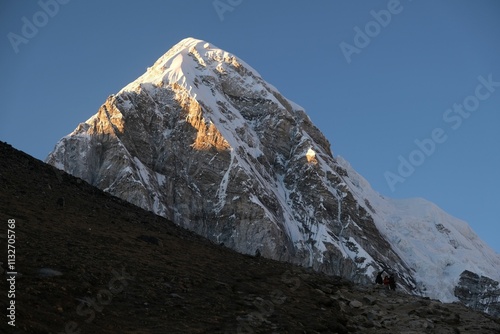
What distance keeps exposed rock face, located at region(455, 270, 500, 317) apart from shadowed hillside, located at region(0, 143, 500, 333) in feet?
406

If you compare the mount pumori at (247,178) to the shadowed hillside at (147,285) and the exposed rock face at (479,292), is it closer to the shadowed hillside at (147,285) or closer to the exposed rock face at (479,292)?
the exposed rock face at (479,292)

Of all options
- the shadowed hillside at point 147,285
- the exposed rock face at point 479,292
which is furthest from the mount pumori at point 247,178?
the shadowed hillside at point 147,285

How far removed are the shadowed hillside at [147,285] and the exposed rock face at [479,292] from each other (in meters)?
124

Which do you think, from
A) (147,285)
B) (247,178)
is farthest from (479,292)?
(147,285)

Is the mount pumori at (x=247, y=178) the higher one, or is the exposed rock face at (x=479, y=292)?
the mount pumori at (x=247, y=178)

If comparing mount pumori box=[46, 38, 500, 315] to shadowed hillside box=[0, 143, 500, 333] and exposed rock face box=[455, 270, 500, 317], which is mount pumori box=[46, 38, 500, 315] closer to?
exposed rock face box=[455, 270, 500, 317]

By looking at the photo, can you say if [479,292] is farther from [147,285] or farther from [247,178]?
[147,285]

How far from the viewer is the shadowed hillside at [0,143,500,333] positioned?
720 inches

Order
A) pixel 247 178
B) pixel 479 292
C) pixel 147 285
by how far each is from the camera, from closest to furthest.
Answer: pixel 147 285, pixel 247 178, pixel 479 292

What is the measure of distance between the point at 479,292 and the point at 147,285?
141 metres

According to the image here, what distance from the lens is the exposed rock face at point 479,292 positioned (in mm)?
144250

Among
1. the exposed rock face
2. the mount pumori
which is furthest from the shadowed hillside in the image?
the exposed rock face

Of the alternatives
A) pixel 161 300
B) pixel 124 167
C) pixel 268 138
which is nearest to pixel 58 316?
pixel 161 300

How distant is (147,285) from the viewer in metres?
21.6
